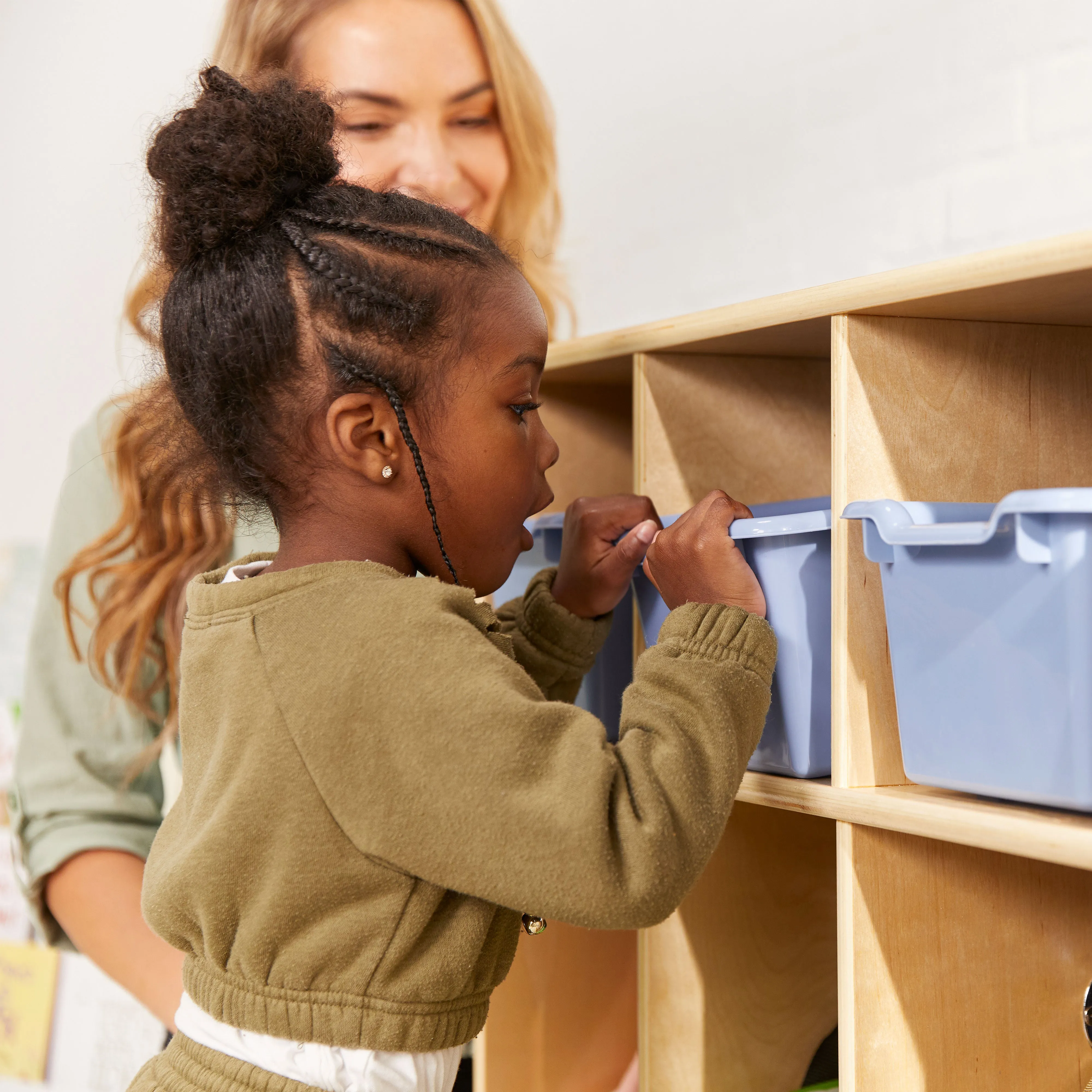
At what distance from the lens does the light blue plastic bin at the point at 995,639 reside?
67cm

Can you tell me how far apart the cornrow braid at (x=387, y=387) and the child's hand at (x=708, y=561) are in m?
0.21

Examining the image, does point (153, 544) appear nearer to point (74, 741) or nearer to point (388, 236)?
point (74, 741)

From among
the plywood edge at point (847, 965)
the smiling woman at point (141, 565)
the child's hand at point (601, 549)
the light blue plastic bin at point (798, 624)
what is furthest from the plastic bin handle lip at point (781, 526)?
the smiling woman at point (141, 565)

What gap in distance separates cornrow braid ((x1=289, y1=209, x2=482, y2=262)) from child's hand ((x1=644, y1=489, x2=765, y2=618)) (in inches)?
11.1

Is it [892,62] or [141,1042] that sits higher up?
[892,62]

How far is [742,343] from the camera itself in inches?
40.8

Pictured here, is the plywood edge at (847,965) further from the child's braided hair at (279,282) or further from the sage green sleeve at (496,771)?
the child's braided hair at (279,282)

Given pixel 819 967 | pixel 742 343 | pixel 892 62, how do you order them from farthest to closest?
pixel 892 62
pixel 819 967
pixel 742 343

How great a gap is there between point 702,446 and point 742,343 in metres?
0.12

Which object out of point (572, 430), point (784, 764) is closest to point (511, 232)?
point (572, 430)

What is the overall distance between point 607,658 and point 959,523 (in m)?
0.52

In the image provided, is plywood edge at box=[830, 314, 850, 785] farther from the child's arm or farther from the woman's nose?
the woman's nose

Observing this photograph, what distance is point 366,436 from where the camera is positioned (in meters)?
0.84

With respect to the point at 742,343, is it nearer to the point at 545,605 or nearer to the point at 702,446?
the point at 702,446
